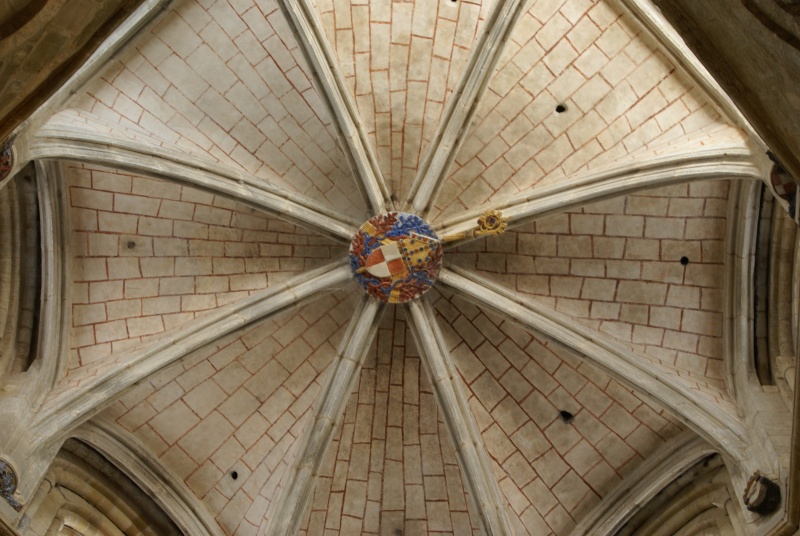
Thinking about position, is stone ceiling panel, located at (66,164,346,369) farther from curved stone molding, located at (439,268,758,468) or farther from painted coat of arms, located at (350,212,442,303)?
curved stone molding, located at (439,268,758,468)

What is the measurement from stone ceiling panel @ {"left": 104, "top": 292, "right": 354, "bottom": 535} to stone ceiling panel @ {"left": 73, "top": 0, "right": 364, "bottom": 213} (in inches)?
62.3

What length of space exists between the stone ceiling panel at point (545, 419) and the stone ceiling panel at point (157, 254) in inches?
76.1

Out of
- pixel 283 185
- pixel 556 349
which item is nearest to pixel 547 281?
pixel 556 349

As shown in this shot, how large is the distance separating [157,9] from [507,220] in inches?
164

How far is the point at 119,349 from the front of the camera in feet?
34.2

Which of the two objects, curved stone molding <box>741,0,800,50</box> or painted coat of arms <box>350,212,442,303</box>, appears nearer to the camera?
curved stone molding <box>741,0,800,50</box>

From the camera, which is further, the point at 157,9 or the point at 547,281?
the point at 547,281

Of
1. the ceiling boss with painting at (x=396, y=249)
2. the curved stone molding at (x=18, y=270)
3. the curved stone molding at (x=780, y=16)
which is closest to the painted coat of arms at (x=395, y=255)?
the ceiling boss with painting at (x=396, y=249)

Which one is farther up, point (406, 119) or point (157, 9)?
A: point (157, 9)

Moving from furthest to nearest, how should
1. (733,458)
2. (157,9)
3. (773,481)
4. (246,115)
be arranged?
(246,115), (157,9), (733,458), (773,481)

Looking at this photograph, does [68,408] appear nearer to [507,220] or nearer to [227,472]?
[227,472]

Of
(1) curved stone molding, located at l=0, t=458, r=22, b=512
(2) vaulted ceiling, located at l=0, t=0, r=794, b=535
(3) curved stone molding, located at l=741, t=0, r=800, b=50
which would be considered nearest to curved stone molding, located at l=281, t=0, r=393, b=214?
(2) vaulted ceiling, located at l=0, t=0, r=794, b=535

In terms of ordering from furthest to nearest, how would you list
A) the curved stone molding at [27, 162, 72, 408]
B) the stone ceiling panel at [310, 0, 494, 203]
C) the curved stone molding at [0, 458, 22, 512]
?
the stone ceiling panel at [310, 0, 494, 203]
the curved stone molding at [27, 162, 72, 408]
the curved stone molding at [0, 458, 22, 512]

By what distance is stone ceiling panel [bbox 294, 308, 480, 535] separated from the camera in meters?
11.1
